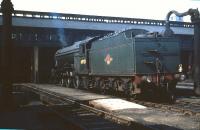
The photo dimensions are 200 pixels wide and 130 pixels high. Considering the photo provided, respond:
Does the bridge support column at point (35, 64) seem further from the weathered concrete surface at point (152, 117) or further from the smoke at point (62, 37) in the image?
the weathered concrete surface at point (152, 117)

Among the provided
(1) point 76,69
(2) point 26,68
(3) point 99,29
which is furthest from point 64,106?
(2) point 26,68

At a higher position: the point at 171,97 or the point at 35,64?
the point at 35,64

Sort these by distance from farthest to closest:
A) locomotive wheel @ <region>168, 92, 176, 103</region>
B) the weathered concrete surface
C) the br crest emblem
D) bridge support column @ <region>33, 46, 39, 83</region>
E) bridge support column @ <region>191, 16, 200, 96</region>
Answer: bridge support column @ <region>33, 46, 39, 83</region> → the br crest emblem → bridge support column @ <region>191, 16, 200, 96</region> → locomotive wheel @ <region>168, 92, 176, 103</region> → the weathered concrete surface

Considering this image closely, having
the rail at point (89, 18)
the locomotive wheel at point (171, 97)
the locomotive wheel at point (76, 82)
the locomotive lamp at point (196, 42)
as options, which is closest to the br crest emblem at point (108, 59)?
the locomotive wheel at point (171, 97)

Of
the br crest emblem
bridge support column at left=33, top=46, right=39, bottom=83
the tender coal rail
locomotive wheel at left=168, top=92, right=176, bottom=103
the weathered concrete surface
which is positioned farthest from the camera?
bridge support column at left=33, top=46, right=39, bottom=83

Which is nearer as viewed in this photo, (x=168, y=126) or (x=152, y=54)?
(x=168, y=126)

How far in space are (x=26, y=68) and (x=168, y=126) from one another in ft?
106

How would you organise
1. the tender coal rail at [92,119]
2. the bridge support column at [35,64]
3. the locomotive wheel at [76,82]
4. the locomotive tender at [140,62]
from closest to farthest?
the tender coal rail at [92,119], the locomotive tender at [140,62], the locomotive wheel at [76,82], the bridge support column at [35,64]

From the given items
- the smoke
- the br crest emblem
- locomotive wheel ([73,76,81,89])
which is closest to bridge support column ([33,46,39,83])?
the smoke

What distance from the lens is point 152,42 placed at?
13.8m

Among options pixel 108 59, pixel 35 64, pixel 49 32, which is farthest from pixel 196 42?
pixel 35 64

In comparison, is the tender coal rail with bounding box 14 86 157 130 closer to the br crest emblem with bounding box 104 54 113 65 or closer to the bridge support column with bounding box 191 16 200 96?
the br crest emblem with bounding box 104 54 113 65

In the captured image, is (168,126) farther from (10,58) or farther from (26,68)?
(26,68)

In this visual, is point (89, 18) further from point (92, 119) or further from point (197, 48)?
point (92, 119)
